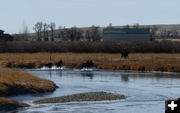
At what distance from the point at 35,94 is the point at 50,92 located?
2.37 metres

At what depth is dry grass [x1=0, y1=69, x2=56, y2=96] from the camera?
35641 mm

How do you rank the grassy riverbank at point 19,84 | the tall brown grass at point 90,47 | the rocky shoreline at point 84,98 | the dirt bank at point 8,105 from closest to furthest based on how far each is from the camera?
the dirt bank at point 8,105 → the rocky shoreline at point 84,98 → the grassy riverbank at point 19,84 → the tall brown grass at point 90,47

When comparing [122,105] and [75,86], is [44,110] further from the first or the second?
[75,86]

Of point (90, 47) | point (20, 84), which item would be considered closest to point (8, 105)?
point (20, 84)

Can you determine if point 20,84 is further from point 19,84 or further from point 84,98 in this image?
point 84,98

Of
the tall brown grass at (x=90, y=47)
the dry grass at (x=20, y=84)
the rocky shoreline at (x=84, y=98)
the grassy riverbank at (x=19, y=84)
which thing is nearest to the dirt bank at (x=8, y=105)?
the rocky shoreline at (x=84, y=98)

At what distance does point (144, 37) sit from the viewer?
629ft

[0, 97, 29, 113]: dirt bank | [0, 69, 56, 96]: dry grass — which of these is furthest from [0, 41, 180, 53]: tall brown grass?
[0, 97, 29, 113]: dirt bank

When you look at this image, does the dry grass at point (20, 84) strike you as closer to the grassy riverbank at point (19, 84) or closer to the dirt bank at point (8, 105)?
the grassy riverbank at point (19, 84)

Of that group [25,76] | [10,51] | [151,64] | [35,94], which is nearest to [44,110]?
[35,94]

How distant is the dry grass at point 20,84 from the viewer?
35641 mm

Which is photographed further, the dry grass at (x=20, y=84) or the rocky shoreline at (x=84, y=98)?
the dry grass at (x=20, y=84)

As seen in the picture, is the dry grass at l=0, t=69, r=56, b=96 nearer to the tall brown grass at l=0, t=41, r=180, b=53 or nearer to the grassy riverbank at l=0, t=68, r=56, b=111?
the grassy riverbank at l=0, t=68, r=56, b=111

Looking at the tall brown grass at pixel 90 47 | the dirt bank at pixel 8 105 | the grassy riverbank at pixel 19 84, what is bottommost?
the dirt bank at pixel 8 105
